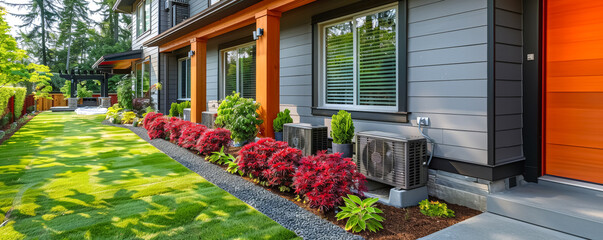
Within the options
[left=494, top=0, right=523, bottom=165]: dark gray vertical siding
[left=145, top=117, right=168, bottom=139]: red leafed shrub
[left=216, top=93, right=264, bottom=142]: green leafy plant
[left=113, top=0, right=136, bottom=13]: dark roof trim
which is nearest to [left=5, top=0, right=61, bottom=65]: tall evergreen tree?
[left=113, top=0, right=136, bottom=13]: dark roof trim

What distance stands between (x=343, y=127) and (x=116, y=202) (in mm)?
2904

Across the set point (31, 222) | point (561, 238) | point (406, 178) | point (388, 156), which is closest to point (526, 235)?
point (561, 238)

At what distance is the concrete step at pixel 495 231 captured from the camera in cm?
282

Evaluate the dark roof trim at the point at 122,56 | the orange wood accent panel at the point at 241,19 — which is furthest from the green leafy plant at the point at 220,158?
the dark roof trim at the point at 122,56

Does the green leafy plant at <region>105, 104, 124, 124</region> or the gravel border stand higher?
the green leafy plant at <region>105, 104, 124, 124</region>

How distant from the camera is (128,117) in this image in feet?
39.7

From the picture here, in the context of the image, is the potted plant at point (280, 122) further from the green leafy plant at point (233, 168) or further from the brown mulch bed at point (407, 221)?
the brown mulch bed at point (407, 221)

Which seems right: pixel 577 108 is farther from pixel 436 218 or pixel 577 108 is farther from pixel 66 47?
pixel 66 47

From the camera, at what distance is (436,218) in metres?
3.31

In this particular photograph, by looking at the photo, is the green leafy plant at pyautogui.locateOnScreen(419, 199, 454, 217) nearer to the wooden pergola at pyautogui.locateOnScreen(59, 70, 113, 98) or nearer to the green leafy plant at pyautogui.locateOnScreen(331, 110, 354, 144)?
the green leafy plant at pyautogui.locateOnScreen(331, 110, 354, 144)

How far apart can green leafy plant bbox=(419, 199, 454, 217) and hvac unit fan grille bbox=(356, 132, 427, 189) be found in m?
0.24

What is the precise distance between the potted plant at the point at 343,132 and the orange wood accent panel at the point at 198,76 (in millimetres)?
5355

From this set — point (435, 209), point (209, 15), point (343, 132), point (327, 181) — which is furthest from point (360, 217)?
point (209, 15)

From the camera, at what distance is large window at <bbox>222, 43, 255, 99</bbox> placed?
820 cm
